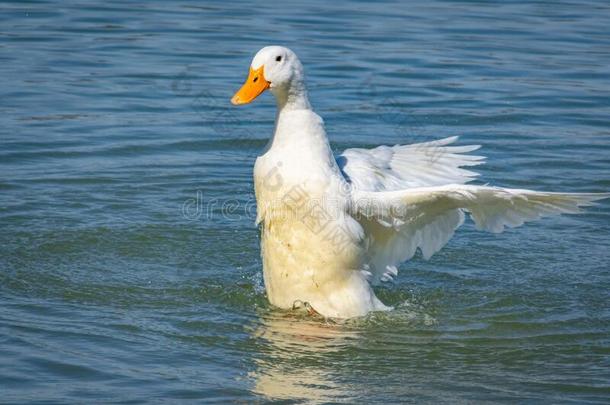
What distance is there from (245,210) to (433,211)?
9.67 ft

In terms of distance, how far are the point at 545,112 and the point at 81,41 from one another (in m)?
6.57

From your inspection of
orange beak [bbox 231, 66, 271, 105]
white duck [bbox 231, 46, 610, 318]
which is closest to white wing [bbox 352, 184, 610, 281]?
white duck [bbox 231, 46, 610, 318]

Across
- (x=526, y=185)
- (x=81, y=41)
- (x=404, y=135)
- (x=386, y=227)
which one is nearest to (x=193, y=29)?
(x=81, y=41)

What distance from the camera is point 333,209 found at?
7.21 meters

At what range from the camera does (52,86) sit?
13.6 metres

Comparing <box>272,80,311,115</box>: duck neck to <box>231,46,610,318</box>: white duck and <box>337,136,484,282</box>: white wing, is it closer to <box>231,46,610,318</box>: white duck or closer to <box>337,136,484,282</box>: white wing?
<box>231,46,610,318</box>: white duck

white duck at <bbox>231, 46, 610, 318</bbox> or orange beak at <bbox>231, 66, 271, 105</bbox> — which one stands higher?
orange beak at <bbox>231, 66, 271, 105</bbox>

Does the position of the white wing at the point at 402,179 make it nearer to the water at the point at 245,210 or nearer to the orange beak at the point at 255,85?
the water at the point at 245,210

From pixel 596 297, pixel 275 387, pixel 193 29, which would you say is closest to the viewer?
pixel 275 387

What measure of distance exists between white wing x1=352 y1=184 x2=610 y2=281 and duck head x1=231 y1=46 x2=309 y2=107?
0.75 meters

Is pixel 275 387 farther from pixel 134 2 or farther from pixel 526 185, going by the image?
pixel 134 2

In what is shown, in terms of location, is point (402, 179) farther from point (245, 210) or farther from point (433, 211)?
point (245, 210)

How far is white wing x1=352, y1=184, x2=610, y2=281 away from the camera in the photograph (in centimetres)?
699

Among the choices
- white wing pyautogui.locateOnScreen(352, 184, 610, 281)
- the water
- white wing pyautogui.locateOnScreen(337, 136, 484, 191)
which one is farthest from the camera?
white wing pyautogui.locateOnScreen(337, 136, 484, 191)
